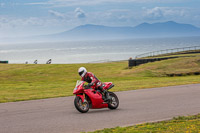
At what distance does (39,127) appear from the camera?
831 cm

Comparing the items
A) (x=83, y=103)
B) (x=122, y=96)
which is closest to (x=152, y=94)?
(x=122, y=96)

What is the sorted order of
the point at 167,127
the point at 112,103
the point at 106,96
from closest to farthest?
1. the point at 167,127
2. the point at 106,96
3. the point at 112,103

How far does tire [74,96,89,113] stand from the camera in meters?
10.2

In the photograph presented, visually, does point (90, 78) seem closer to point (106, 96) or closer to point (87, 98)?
point (87, 98)

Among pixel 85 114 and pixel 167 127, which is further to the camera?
pixel 85 114

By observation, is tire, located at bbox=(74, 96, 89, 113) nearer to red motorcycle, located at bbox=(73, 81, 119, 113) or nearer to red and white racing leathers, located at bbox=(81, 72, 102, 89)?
red motorcycle, located at bbox=(73, 81, 119, 113)

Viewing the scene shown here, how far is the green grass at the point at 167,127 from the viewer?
7.38 m

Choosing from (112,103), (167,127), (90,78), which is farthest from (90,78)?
(167,127)

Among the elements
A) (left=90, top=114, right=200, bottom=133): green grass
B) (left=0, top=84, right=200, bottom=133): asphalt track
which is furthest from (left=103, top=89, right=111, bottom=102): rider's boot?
(left=90, top=114, right=200, bottom=133): green grass

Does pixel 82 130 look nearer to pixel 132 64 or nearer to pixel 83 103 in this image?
pixel 83 103

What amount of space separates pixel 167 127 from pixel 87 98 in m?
3.52

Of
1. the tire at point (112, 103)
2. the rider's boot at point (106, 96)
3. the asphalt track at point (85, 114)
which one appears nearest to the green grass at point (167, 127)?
the asphalt track at point (85, 114)

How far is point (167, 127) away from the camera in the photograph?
25.4 ft

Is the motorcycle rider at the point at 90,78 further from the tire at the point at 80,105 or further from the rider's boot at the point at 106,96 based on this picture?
the tire at the point at 80,105
